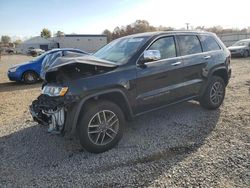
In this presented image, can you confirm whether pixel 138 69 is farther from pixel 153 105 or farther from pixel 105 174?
pixel 105 174

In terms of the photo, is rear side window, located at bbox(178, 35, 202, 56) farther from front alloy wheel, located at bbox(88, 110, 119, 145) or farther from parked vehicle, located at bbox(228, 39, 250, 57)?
parked vehicle, located at bbox(228, 39, 250, 57)

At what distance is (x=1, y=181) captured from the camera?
145 inches

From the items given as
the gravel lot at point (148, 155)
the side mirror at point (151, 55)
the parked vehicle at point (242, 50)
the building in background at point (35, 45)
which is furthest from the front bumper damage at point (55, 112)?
the building in background at point (35, 45)

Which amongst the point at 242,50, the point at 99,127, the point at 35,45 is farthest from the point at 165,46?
the point at 35,45

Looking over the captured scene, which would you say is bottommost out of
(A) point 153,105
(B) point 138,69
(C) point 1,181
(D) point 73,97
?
(C) point 1,181

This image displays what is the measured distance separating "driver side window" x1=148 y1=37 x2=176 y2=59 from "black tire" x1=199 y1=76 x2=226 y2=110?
1.37 metres

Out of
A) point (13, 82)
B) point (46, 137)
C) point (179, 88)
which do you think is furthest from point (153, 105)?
point (13, 82)

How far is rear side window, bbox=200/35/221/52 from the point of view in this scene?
6086mm

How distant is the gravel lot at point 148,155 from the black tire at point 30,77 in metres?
5.84

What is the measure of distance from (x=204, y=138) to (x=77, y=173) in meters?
2.32

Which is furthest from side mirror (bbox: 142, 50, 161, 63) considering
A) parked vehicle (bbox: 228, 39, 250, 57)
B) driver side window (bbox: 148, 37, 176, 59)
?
parked vehicle (bbox: 228, 39, 250, 57)

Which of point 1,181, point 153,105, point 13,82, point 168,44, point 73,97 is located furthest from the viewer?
point 13,82

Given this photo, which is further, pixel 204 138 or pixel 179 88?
pixel 179 88

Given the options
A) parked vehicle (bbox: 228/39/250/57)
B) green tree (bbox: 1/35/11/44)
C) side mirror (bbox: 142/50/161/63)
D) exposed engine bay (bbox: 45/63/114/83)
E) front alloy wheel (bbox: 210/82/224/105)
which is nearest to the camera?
exposed engine bay (bbox: 45/63/114/83)
